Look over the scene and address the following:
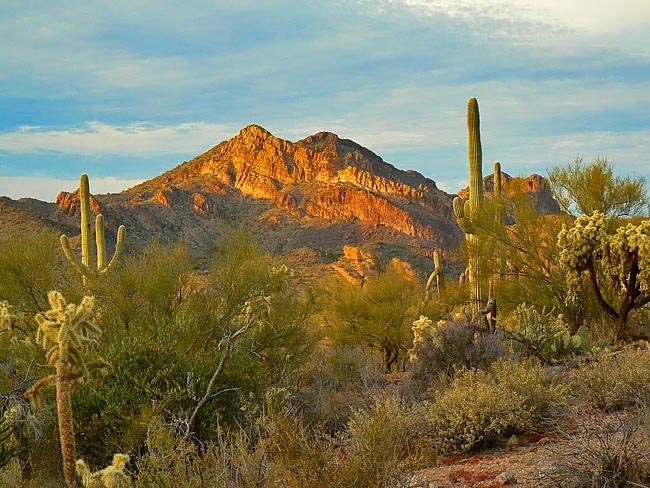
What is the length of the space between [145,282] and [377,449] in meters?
8.10

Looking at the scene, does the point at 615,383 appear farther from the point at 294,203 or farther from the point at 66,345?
the point at 294,203

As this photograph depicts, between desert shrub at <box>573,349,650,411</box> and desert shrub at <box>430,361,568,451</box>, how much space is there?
13.0 inches

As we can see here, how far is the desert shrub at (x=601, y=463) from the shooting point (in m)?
5.70

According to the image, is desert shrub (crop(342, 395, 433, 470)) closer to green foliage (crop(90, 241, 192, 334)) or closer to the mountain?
green foliage (crop(90, 241, 192, 334))

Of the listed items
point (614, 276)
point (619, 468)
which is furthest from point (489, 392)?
point (614, 276)

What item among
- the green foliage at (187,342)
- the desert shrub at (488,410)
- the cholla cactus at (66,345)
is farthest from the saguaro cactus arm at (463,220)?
the cholla cactus at (66,345)

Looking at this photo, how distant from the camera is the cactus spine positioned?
771 inches

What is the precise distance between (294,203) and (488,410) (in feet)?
262

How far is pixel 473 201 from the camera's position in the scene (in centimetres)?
2019

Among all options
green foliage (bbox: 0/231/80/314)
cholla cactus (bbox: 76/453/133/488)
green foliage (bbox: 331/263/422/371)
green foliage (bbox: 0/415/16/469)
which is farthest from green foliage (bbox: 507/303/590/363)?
green foliage (bbox: 331/263/422/371)

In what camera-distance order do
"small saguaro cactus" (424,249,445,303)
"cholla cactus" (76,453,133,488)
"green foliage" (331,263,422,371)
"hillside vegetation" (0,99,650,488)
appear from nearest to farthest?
"cholla cactus" (76,453,133,488), "hillside vegetation" (0,99,650,488), "green foliage" (331,263,422,371), "small saguaro cactus" (424,249,445,303)

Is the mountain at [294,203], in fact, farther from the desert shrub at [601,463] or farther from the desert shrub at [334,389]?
the desert shrub at [601,463]

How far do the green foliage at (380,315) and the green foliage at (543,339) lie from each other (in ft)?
36.2

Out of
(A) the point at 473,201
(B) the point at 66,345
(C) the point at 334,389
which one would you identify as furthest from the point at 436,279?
(B) the point at 66,345
